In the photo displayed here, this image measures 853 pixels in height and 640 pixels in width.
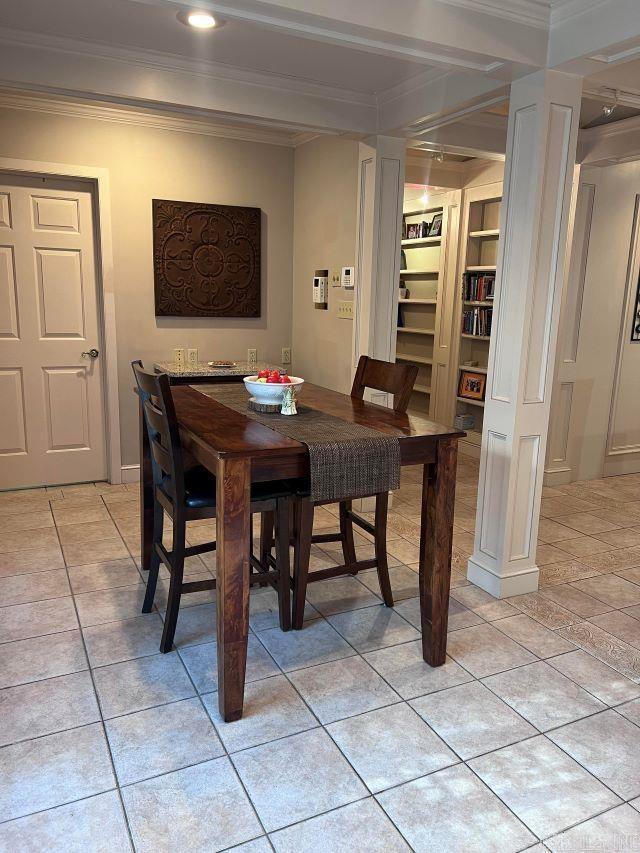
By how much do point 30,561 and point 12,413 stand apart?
1461 millimetres

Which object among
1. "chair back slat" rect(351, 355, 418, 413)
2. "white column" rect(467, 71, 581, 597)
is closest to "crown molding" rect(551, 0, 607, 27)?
"white column" rect(467, 71, 581, 597)

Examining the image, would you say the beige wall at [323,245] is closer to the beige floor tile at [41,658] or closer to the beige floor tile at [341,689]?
the beige floor tile at [341,689]

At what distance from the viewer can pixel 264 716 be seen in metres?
2.09

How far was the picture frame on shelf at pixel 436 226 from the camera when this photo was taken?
18.9ft

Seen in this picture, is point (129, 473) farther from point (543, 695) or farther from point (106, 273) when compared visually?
point (543, 695)

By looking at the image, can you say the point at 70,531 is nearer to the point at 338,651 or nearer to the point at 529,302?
the point at 338,651

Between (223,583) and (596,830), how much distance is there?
48.2 inches

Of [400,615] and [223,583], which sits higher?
[223,583]

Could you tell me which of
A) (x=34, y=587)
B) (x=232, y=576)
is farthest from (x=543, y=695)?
(x=34, y=587)

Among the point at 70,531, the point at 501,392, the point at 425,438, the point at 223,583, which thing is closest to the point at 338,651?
the point at 223,583

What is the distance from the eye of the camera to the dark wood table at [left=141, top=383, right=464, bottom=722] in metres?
1.93

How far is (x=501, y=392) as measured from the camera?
2.86 m

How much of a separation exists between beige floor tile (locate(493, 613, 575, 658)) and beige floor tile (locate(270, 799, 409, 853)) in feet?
3.56

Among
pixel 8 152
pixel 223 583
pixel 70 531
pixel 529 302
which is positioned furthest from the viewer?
pixel 8 152
